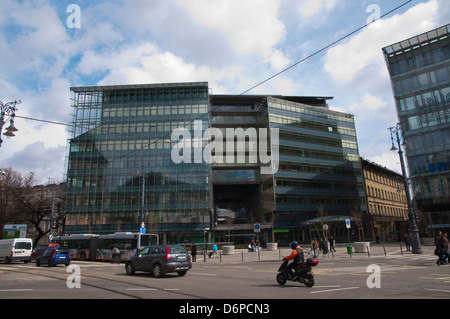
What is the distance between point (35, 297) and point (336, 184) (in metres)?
63.5

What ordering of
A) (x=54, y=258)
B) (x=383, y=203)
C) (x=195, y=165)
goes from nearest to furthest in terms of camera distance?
1. (x=54, y=258)
2. (x=195, y=165)
3. (x=383, y=203)

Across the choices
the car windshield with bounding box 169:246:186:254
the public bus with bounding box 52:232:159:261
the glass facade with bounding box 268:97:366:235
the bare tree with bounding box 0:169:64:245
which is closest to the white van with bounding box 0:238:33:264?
the public bus with bounding box 52:232:159:261

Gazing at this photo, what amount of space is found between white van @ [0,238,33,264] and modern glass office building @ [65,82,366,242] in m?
22.2

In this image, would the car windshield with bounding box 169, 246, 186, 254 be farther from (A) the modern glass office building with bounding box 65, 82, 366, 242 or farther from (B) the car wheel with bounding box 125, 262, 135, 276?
(A) the modern glass office building with bounding box 65, 82, 366, 242

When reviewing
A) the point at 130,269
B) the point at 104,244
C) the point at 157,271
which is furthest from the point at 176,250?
the point at 104,244

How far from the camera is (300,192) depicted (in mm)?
59656

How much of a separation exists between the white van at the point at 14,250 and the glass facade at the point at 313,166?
39.3 m

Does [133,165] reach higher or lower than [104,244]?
higher

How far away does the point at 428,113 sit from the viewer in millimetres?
44969

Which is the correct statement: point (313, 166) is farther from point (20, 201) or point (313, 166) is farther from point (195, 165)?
point (20, 201)

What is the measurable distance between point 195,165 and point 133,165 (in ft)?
38.6

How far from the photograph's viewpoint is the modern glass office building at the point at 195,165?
183 feet

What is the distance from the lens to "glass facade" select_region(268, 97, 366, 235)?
191 feet
